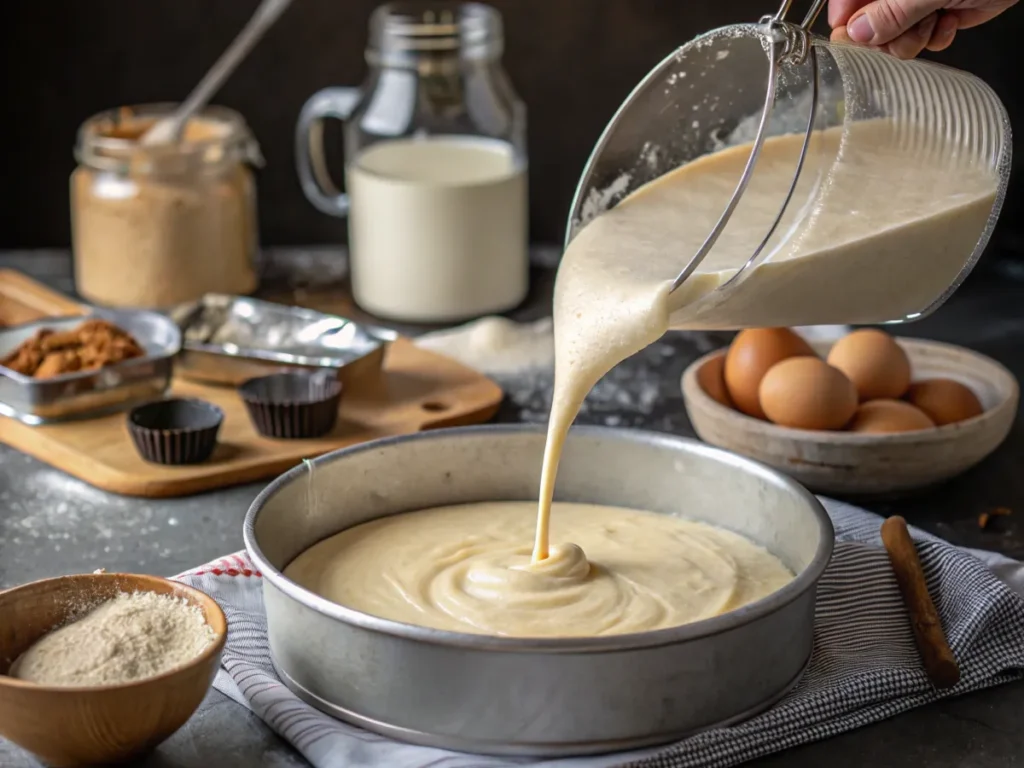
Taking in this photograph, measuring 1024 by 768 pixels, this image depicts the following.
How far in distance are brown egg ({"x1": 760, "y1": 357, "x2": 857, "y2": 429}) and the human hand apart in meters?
0.38

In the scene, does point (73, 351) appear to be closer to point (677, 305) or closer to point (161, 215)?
point (161, 215)

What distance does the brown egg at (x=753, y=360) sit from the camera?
5.92 feet

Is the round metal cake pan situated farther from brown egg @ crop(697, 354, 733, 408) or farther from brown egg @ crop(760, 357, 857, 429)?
brown egg @ crop(697, 354, 733, 408)

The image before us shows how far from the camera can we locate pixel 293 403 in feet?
6.23

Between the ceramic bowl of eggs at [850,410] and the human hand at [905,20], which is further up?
the human hand at [905,20]

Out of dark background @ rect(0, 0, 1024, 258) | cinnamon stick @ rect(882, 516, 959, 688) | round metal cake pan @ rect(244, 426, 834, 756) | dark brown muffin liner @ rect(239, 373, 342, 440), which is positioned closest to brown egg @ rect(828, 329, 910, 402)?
cinnamon stick @ rect(882, 516, 959, 688)

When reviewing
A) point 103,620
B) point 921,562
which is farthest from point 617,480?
point 103,620

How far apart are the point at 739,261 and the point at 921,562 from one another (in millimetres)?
407

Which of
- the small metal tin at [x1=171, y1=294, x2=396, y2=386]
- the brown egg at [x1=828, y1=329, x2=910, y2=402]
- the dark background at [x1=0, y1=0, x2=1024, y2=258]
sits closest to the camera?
the brown egg at [x1=828, y1=329, x2=910, y2=402]

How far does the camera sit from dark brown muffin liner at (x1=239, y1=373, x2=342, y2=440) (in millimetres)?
1906

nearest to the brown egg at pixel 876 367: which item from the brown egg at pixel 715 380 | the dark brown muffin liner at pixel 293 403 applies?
the brown egg at pixel 715 380

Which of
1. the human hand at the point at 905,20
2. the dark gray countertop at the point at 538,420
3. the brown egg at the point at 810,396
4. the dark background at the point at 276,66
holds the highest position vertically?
the human hand at the point at 905,20

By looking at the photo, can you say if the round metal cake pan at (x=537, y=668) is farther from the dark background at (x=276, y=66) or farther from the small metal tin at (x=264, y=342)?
the dark background at (x=276, y=66)

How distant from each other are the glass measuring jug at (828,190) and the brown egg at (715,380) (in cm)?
38
